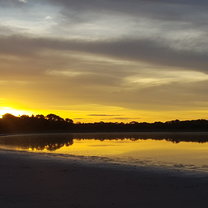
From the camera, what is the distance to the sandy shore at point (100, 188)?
1118 cm

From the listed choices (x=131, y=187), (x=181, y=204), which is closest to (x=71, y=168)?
(x=131, y=187)

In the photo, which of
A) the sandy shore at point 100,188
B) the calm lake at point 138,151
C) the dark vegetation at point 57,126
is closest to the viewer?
the sandy shore at point 100,188

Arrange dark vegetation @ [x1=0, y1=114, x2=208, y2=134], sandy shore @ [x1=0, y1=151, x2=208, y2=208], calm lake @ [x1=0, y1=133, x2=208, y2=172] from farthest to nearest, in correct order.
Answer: dark vegetation @ [x1=0, y1=114, x2=208, y2=134] < calm lake @ [x1=0, y1=133, x2=208, y2=172] < sandy shore @ [x1=0, y1=151, x2=208, y2=208]

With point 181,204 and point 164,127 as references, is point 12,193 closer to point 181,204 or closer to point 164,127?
point 181,204

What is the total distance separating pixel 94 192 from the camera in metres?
12.9

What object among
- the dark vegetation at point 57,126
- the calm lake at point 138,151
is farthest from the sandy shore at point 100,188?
the dark vegetation at point 57,126

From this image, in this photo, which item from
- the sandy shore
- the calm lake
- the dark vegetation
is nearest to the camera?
the sandy shore

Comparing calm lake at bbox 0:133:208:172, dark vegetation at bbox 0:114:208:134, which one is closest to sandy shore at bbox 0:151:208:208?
calm lake at bbox 0:133:208:172

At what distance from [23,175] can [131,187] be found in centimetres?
546

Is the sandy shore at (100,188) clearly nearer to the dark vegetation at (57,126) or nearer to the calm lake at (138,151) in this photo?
the calm lake at (138,151)

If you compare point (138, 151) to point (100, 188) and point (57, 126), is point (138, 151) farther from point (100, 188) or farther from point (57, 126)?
point (57, 126)

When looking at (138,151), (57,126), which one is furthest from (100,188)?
(57,126)

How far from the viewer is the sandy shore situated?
36.7 ft

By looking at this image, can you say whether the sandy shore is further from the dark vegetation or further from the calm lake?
the dark vegetation
